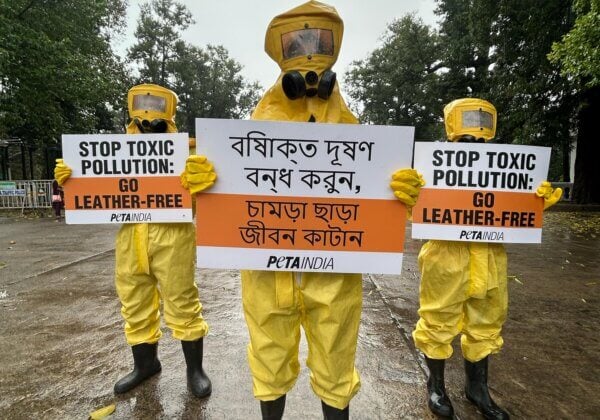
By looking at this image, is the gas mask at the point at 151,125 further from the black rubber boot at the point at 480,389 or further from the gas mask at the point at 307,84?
the black rubber boot at the point at 480,389

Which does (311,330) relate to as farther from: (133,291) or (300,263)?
(133,291)

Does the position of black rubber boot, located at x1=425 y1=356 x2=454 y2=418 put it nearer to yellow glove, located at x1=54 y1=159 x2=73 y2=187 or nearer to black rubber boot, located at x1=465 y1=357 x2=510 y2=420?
black rubber boot, located at x1=465 y1=357 x2=510 y2=420

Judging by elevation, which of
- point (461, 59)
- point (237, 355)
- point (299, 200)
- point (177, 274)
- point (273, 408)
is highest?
point (461, 59)

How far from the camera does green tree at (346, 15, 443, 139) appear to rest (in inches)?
894

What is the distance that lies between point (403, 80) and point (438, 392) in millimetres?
23930

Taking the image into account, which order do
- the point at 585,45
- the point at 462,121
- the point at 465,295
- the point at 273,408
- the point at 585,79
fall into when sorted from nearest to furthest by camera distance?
the point at 273,408
the point at 465,295
the point at 462,121
the point at 585,45
the point at 585,79

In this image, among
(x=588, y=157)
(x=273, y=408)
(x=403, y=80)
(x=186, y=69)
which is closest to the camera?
(x=273, y=408)

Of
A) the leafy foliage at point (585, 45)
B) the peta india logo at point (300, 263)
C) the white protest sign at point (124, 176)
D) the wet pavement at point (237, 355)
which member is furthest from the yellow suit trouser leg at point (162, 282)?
the leafy foliage at point (585, 45)

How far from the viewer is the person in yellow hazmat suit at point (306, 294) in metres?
1.73

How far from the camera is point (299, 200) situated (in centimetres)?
179

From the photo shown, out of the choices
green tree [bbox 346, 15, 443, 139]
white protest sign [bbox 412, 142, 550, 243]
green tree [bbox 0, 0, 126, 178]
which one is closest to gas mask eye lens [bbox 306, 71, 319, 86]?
white protest sign [bbox 412, 142, 550, 243]

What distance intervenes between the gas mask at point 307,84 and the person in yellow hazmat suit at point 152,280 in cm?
124

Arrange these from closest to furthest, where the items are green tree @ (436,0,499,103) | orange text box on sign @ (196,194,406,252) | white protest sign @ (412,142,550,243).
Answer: orange text box on sign @ (196,194,406,252) < white protest sign @ (412,142,550,243) < green tree @ (436,0,499,103)

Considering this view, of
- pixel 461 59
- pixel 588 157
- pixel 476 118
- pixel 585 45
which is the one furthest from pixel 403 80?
pixel 476 118
